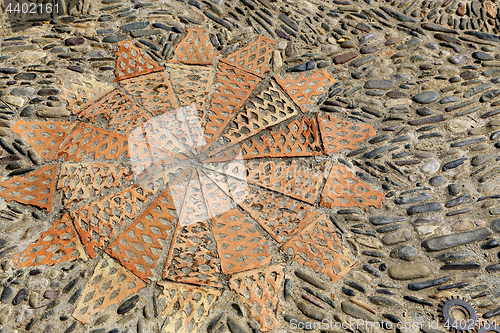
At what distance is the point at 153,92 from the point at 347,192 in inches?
119

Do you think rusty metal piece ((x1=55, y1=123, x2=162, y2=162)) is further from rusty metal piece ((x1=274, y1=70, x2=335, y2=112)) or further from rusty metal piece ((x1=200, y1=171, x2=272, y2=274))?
rusty metal piece ((x1=274, y1=70, x2=335, y2=112))

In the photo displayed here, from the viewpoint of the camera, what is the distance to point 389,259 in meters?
5.25

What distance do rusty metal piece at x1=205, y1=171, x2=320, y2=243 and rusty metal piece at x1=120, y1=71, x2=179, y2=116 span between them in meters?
1.24

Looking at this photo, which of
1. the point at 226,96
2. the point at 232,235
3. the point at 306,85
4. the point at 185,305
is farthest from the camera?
the point at 306,85

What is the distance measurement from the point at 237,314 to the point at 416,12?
19.2 feet

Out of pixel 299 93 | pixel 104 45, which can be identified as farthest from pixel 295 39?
pixel 104 45

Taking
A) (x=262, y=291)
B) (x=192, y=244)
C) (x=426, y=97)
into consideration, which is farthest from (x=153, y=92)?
(x=426, y=97)

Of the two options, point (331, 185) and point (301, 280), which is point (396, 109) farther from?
point (301, 280)

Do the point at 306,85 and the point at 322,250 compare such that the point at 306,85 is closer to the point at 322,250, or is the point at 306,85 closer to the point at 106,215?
the point at 322,250

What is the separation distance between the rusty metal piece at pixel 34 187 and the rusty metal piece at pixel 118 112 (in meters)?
0.90

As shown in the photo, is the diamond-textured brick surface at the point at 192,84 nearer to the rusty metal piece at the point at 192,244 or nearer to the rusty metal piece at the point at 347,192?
the rusty metal piece at the point at 192,244

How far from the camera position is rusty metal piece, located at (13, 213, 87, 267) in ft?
17.0

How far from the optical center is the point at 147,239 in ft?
17.4

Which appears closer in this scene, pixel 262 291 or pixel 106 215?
pixel 262 291
